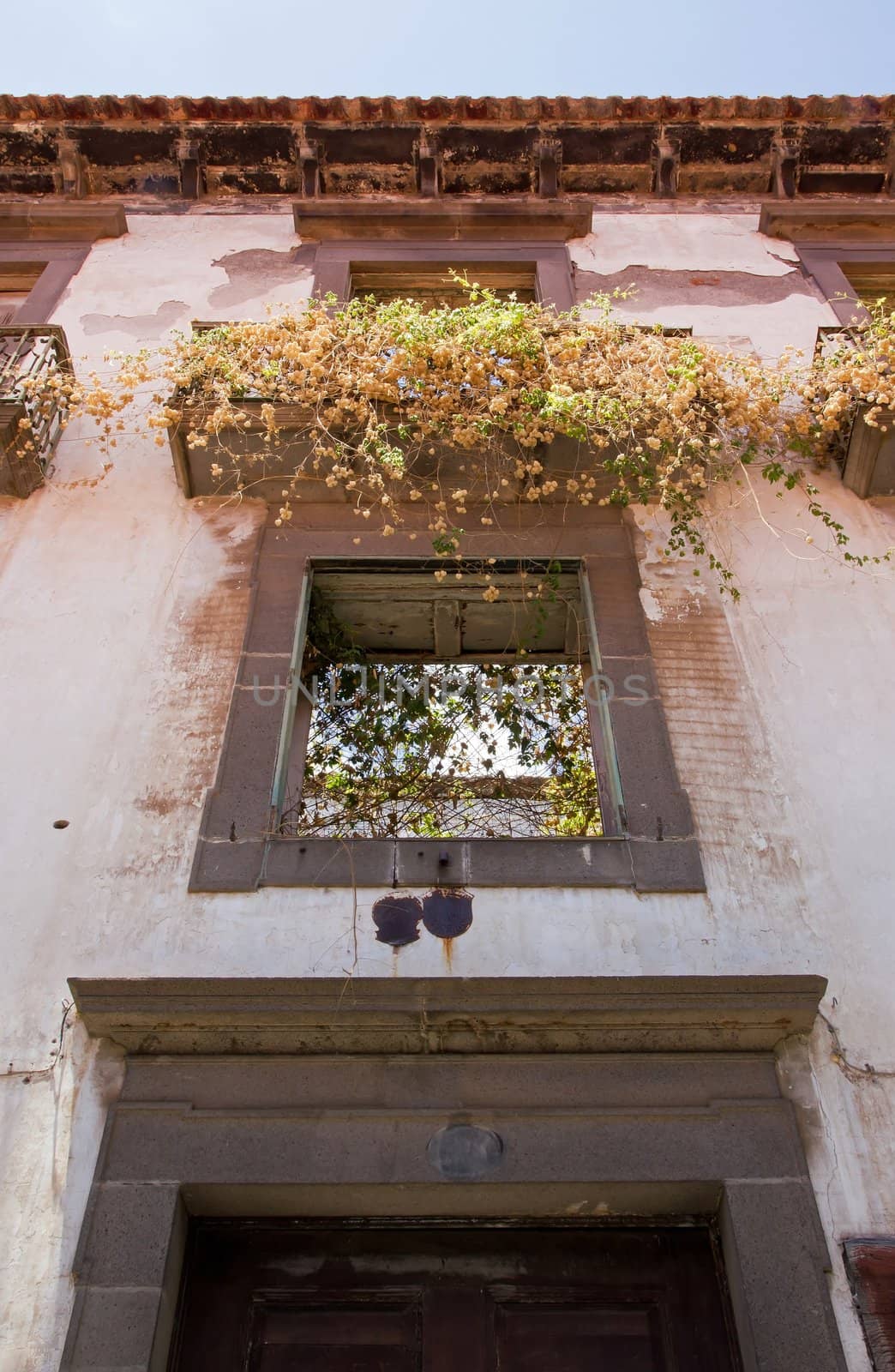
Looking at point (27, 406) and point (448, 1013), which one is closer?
point (448, 1013)

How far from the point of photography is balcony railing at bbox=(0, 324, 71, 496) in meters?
6.85

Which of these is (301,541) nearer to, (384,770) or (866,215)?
(384,770)

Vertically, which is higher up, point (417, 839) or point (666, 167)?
point (666, 167)

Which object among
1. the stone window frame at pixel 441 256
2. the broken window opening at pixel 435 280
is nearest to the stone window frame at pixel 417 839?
the stone window frame at pixel 441 256

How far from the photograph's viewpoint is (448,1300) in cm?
428

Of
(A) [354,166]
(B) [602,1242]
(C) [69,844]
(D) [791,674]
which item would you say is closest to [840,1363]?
(B) [602,1242]

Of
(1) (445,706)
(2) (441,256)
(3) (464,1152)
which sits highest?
(2) (441,256)

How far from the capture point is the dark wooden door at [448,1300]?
4.15 m

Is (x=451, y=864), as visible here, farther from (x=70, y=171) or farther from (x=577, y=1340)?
(x=70, y=171)

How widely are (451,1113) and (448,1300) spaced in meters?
0.67

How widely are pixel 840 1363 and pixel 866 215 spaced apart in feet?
29.1

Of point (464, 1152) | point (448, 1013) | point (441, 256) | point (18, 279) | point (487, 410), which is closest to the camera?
point (464, 1152)

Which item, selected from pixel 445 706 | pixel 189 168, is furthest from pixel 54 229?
pixel 445 706

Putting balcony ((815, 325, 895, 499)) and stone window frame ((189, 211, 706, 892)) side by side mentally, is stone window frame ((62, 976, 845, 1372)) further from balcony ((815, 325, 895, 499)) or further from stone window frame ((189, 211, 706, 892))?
balcony ((815, 325, 895, 499))
